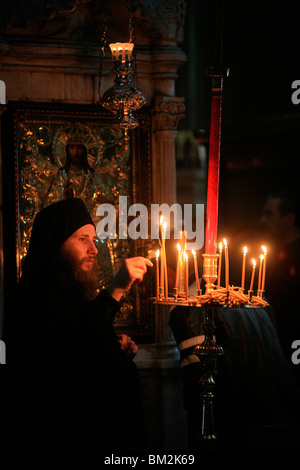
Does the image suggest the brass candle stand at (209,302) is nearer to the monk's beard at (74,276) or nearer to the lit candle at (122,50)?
the monk's beard at (74,276)

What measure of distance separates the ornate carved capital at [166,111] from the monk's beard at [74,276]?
1.72m

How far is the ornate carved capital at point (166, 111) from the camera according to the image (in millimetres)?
5551

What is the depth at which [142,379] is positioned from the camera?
5.60 metres

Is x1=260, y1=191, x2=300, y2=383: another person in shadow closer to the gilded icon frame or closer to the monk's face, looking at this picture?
the gilded icon frame

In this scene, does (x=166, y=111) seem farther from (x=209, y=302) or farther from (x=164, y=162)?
(x=209, y=302)

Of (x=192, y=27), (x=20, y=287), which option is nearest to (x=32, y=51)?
(x=192, y=27)

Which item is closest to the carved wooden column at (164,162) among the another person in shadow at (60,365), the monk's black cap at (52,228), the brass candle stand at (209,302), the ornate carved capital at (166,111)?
the ornate carved capital at (166,111)

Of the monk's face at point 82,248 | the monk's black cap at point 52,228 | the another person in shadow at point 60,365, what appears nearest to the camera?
the another person in shadow at point 60,365

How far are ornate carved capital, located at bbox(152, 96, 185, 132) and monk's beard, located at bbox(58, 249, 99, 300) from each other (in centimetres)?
172

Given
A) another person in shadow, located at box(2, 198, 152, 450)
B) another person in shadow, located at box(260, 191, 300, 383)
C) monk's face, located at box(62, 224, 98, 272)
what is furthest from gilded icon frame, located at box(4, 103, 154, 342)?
another person in shadow, located at box(2, 198, 152, 450)

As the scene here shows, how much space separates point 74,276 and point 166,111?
6.39 ft

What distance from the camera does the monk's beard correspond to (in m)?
4.09

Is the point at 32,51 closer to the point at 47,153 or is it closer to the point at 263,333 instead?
the point at 47,153

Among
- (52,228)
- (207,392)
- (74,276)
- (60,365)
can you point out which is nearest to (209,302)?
(207,392)
